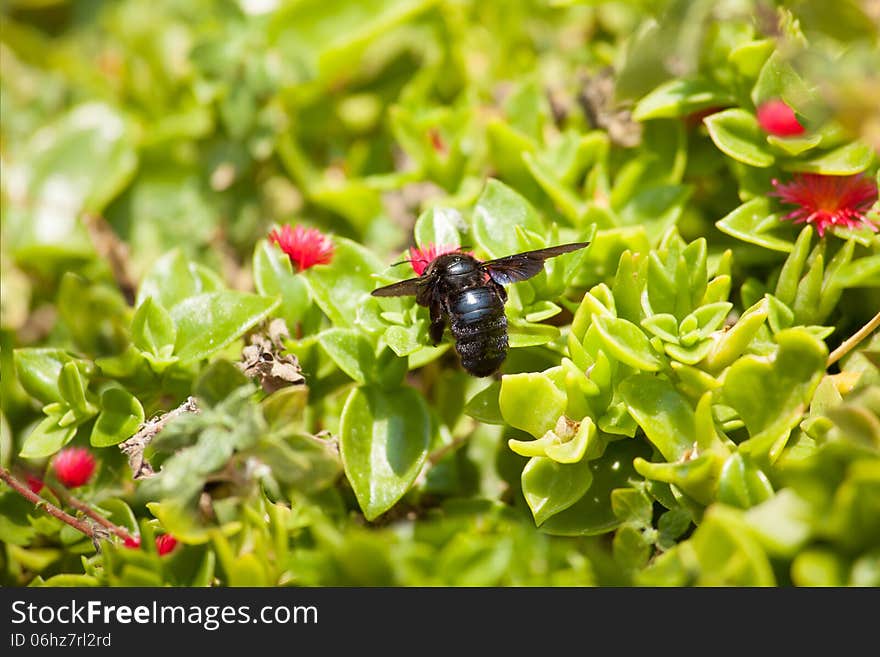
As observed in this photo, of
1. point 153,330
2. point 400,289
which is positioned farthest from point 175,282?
point 400,289

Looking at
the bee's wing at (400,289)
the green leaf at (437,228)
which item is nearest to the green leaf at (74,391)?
the bee's wing at (400,289)

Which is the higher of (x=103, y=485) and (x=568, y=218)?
(x=568, y=218)

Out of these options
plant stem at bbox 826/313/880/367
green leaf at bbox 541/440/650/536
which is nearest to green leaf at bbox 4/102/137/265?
green leaf at bbox 541/440/650/536

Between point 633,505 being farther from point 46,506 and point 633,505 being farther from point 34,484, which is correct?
point 34,484

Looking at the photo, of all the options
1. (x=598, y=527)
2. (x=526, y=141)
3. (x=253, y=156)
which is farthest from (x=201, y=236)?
(x=598, y=527)

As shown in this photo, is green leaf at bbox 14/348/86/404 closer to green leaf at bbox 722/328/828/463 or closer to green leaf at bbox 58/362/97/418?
green leaf at bbox 58/362/97/418

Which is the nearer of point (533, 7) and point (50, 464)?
point (50, 464)
